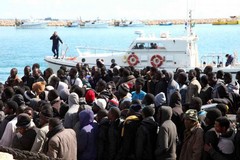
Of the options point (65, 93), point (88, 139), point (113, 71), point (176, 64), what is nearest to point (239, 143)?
point (88, 139)

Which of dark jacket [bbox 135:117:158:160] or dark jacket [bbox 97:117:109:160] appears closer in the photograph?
dark jacket [bbox 135:117:158:160]

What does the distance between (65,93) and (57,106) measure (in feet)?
5.17

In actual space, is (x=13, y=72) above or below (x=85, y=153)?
above

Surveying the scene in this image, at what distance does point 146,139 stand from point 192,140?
0.82 meters

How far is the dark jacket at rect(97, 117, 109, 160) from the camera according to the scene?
8406 millimetres

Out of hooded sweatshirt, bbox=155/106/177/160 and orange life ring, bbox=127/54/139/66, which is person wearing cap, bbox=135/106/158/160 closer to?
hooded sweatshirt, bbox=155/106/177/160

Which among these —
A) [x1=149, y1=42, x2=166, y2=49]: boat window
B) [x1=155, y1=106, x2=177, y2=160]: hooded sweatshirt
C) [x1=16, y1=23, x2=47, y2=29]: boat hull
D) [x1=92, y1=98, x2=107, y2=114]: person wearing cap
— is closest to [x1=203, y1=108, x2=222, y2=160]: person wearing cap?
[x1=155, y1=106, x2=177, y2=160]: hooded sweatshirt

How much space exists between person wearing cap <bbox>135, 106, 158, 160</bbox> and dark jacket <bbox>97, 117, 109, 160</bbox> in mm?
532

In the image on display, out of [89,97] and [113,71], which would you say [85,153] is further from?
[113,71]

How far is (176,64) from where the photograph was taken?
2152 centimetres

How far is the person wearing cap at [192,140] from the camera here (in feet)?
25.1

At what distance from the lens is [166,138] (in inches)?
318

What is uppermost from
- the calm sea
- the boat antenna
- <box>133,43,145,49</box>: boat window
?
the boat antenna

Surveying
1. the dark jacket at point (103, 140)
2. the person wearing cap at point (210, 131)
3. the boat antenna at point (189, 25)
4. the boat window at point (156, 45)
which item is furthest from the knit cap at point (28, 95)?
the boat antenna at point (189, 25)
